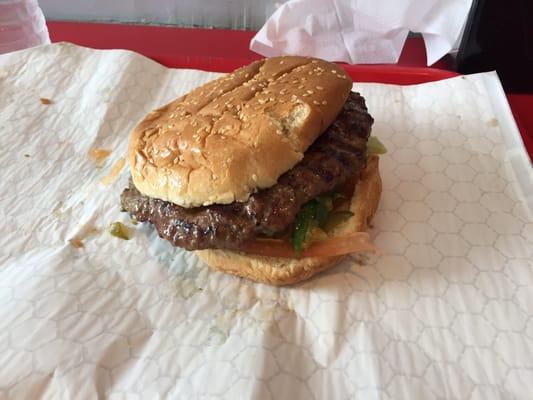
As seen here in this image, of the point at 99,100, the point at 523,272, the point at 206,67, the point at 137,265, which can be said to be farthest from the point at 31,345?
the point at 206,67

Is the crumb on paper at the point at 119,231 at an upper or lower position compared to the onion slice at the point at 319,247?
lower

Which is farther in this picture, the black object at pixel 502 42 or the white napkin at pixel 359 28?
the white napkin at pixel 359 28

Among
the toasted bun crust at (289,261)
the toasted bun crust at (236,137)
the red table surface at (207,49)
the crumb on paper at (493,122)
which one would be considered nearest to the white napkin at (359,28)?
the red table surface at (207,49)

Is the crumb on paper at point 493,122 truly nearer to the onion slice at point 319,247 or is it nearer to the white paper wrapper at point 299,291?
the white paper wrapper at point 299,291

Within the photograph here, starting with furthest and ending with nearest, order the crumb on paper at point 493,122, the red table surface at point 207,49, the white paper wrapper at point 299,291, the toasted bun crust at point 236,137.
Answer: the red table surface at point 207,49, the crumb on paper at point 493,122, the toasted bun crust at point 236,137, the white paper wrapper at point 299,291

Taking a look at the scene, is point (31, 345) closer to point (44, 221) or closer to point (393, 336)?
point (44, 221)
